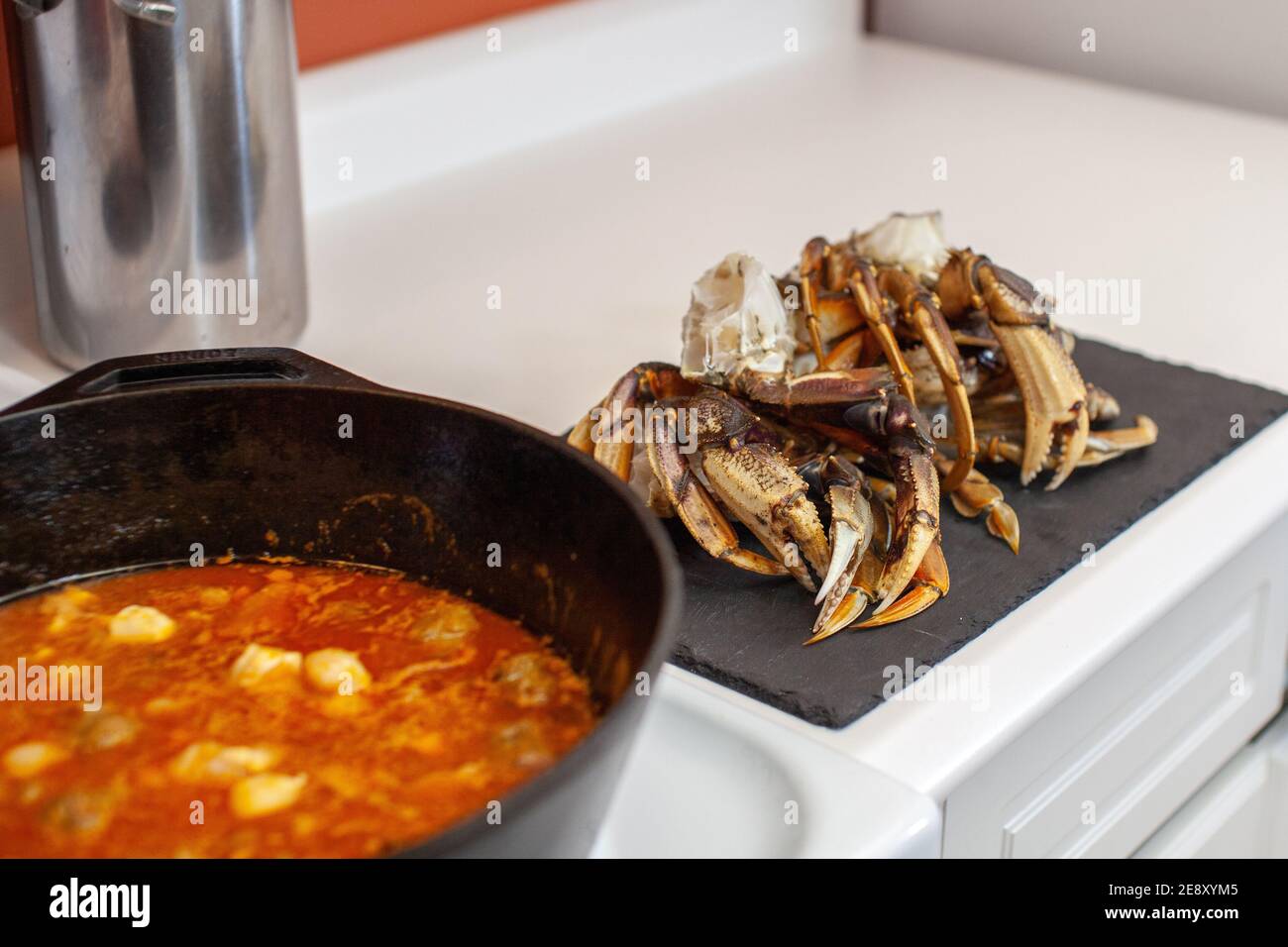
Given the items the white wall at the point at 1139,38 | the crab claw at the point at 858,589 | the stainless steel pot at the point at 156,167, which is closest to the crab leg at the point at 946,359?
the crab claw at the point at 858,589

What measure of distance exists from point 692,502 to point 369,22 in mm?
1044

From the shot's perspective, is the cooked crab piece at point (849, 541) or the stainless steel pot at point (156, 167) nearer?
the cooked crab piece at point (849, 541)

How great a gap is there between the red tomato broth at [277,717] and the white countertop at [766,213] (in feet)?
0.59

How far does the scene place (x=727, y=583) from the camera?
1.09 metres

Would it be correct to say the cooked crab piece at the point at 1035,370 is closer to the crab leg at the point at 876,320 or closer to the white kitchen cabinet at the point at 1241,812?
the crab leg at the point at 876,320

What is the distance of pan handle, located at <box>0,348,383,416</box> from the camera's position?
913mm

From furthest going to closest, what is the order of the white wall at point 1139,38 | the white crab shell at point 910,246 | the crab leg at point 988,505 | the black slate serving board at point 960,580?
the white wall at point 1139,38 → the white crab shell at point 910,246 → the crab leg at point 988,505 → the black slate serving board at point 960,580

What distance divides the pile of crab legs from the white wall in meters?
1.07

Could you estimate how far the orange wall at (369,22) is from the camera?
1.83 metres

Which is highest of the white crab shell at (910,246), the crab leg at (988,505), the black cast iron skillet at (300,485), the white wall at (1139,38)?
the white wall at (1139,38)

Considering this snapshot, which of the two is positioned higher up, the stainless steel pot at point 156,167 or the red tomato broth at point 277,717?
the stainless steel pot at point 156,167

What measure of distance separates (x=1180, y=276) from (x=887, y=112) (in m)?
0.64

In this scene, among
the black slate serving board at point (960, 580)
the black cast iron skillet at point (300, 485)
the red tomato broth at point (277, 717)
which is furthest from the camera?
the black slate serving board at point (960, 580)

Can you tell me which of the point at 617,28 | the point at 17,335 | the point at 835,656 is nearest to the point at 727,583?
the point at 835,656
